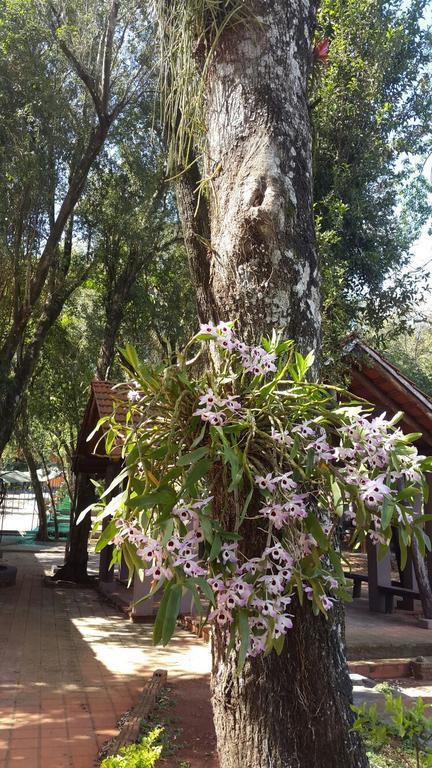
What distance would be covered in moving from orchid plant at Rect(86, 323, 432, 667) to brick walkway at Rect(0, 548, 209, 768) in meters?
2.92

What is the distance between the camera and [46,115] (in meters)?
9.89

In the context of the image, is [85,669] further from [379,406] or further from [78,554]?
[78,554]

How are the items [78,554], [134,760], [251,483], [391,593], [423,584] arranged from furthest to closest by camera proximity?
[78,554] → [391,593] → [423,584] → [134,760] → [251,483]

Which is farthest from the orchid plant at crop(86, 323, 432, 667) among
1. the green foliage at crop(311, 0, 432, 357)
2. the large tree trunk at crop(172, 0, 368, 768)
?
the green foliage at crop(311, 0, 432, 357)

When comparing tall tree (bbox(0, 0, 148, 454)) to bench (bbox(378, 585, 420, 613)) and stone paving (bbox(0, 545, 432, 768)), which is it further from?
bench (bbox(378, 585, 420, 613))

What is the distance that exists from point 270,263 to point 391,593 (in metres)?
8.14

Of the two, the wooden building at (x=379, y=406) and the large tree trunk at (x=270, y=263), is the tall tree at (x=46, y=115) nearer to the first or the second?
the wooden building at (x=379, y=406)

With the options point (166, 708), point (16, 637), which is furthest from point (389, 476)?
point (16, 637)

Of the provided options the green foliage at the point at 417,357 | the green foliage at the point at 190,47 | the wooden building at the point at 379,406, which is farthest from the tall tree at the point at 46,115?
the green foliage at the point at 417,357

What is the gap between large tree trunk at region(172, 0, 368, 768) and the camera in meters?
2.10

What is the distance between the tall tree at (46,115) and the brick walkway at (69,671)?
341 centimetres

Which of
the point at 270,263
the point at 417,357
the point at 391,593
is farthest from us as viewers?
the point at 417,357

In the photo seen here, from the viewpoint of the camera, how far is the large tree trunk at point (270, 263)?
6.88 feet

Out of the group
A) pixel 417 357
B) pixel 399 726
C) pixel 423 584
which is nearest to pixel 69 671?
pixel 423 584
